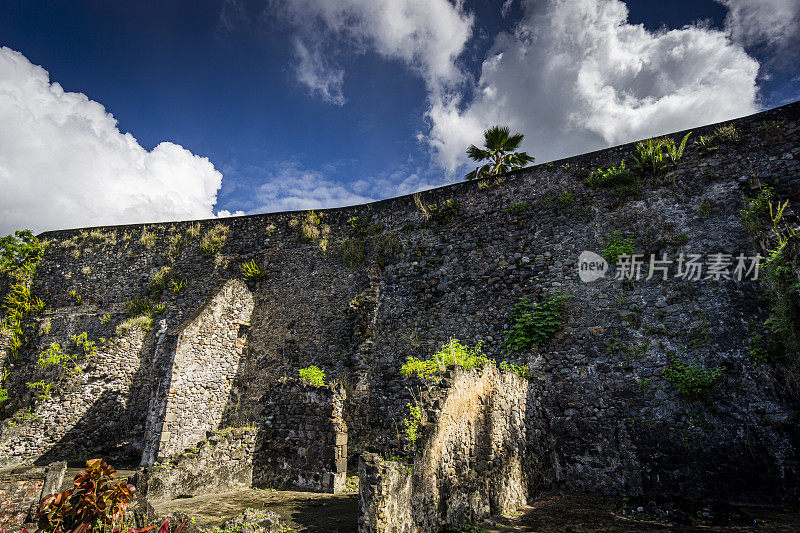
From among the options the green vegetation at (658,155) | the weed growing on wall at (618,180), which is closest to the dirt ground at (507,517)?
the weed growing on wall at (618,180)

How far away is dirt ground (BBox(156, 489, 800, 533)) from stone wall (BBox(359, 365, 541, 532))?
0.44 meters

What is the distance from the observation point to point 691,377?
27.2 ft

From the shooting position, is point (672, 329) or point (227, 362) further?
point (227, 362)

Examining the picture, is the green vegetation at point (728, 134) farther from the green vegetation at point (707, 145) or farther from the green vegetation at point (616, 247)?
the green vegetation at point (616, 247)

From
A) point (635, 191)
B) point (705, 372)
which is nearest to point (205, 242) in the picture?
point (635, 191)

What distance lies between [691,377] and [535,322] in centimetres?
339

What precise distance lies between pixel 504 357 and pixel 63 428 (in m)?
15.6

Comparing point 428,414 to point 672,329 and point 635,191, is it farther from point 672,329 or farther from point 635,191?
point 635,191

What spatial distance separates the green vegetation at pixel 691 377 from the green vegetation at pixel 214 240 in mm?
16498

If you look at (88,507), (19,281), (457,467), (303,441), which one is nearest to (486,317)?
(457,467)

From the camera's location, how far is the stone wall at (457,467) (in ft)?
17.3

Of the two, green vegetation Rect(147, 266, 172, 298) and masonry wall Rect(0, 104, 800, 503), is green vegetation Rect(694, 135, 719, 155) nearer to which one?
masonry wall Rect(0, 104, 800, 503)

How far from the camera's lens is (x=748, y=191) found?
366 inches

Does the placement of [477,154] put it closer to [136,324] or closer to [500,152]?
[500,152]
